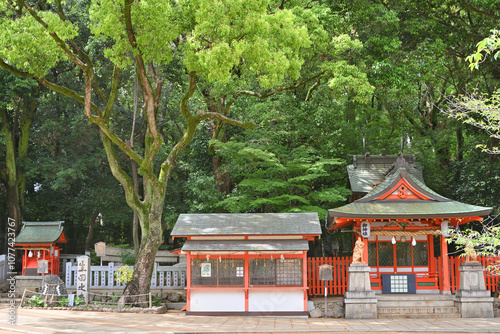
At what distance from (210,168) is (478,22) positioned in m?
14.8

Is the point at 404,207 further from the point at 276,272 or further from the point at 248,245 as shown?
the point at 248,245

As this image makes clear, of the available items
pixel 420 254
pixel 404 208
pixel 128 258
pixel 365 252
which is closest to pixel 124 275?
pixel 128 258

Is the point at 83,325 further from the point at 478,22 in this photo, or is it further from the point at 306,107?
the point at 478,22

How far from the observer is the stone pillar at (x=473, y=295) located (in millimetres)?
14805

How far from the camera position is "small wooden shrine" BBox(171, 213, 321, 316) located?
14867mm

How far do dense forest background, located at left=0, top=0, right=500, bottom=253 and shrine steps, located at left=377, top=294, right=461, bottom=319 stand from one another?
4.47m

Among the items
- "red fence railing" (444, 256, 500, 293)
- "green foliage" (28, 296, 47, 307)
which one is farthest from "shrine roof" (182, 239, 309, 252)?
"red fence railing" (444, 256, 500, 293)

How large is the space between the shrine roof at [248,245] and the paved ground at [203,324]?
2.22 metres

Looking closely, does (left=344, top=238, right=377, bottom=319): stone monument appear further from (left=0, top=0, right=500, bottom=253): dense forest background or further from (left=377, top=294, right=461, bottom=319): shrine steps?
(left=0, top=0, right=500, bottom=253): dense forest background

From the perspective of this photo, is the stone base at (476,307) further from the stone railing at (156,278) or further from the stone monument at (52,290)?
the stone monument at (52,290)

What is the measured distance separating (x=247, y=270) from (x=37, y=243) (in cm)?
987

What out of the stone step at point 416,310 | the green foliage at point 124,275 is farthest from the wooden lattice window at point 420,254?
the green foliage at point 124,275

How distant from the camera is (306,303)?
14867 millimetres

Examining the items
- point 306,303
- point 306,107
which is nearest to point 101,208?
point 306,107
